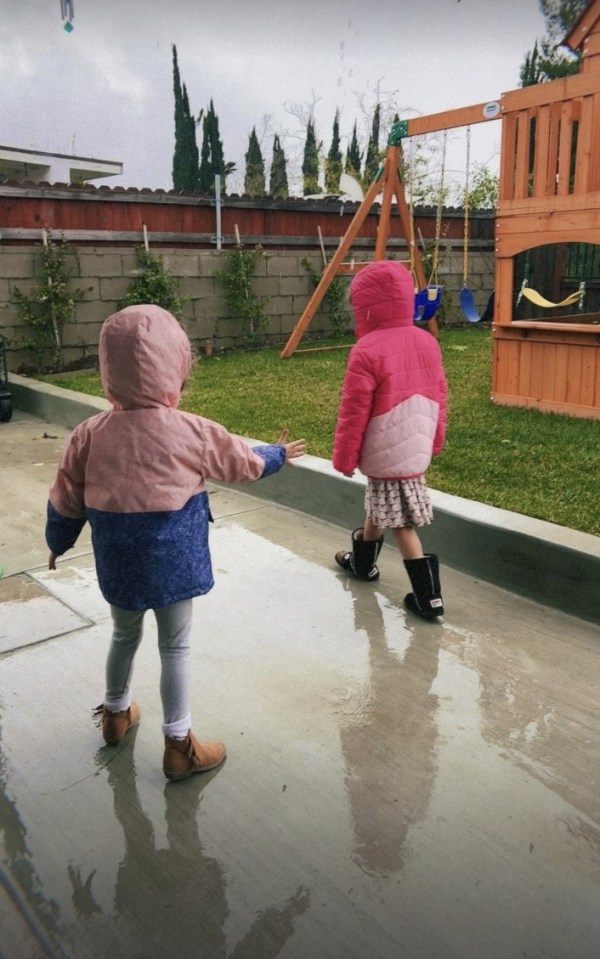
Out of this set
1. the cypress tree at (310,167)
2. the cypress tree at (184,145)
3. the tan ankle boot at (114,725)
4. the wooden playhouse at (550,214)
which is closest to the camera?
the tan ankle boot at (114,725)

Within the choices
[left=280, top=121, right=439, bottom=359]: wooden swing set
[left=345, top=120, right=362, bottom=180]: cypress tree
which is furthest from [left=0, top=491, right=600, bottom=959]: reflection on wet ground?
[left=345, top=120, right=362, bottom=180]: cypress tree

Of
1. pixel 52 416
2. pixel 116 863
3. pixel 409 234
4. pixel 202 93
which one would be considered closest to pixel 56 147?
pixel 202 93

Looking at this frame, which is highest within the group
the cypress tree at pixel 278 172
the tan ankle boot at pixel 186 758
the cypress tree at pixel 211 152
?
the cypress tree at pixel 211 152

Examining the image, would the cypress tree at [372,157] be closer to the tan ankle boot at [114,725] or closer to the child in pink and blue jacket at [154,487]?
the child in pink and blue jacket at [154,487]

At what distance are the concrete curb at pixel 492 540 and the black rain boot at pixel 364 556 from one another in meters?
0.38

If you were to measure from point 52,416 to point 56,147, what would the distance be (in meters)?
22.0

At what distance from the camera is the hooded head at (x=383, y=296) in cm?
304

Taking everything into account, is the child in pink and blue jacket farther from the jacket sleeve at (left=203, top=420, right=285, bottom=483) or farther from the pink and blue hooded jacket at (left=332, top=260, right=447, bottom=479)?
the pink and blue hooded jacket at (left=332, top=260, right=447, bottom=479)

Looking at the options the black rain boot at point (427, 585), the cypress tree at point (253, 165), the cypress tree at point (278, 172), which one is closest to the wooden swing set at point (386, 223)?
the black rain boot at point (427, 585)

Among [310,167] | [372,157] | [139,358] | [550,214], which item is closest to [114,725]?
[139,358]

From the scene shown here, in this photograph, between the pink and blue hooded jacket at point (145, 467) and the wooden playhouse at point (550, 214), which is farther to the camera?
the wooden playhouse at point (550, 214)

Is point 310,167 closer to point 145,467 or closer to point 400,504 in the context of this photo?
point 400,504

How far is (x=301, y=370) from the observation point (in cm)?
874

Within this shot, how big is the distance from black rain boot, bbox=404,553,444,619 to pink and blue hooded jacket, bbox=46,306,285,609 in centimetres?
123
